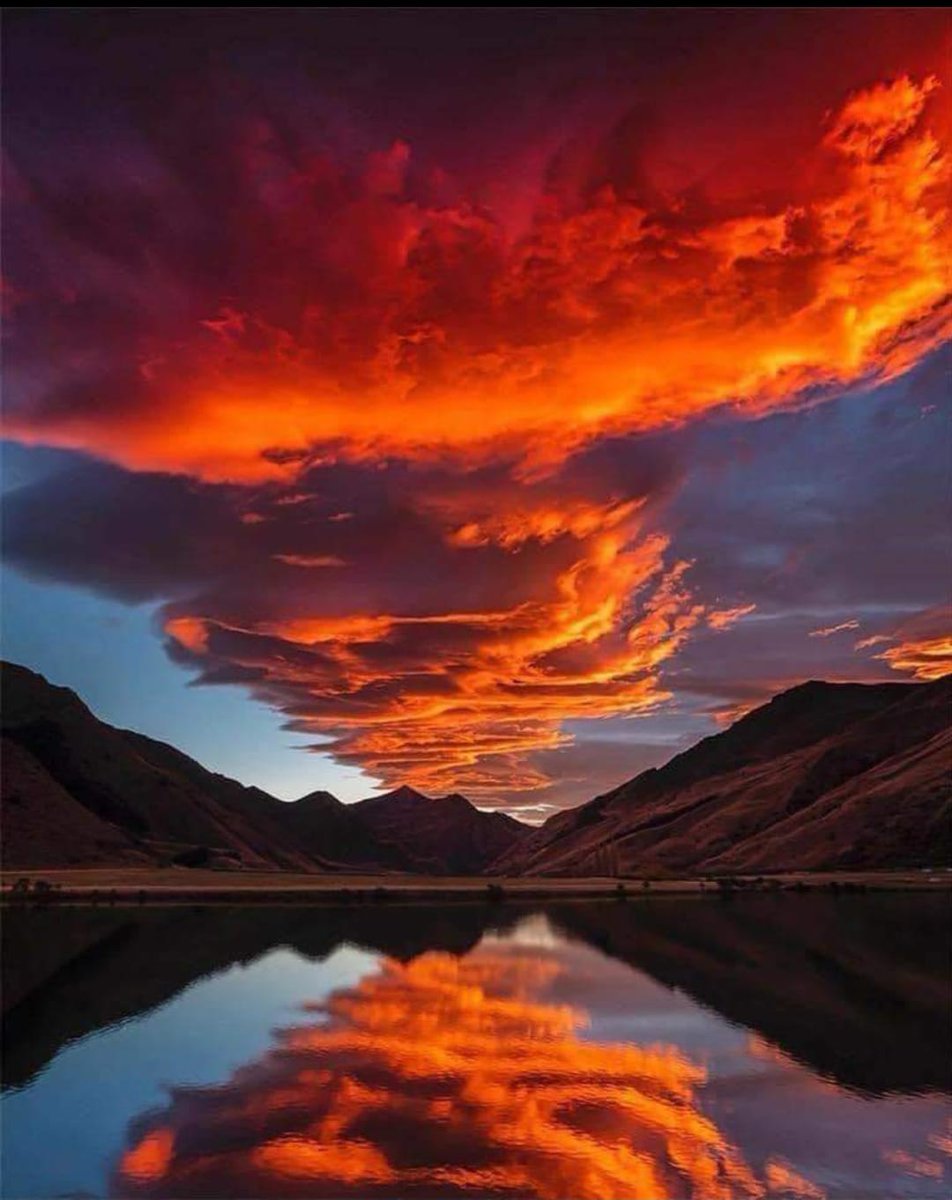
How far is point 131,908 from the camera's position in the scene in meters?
70.2

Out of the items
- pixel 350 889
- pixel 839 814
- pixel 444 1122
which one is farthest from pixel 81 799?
pixel 444 1122

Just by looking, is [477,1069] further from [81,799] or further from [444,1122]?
[81,799]

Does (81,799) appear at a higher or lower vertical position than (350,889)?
higher

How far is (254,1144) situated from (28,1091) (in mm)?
7863

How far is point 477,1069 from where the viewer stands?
27.4 meters

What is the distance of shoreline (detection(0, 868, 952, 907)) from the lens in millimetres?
75562

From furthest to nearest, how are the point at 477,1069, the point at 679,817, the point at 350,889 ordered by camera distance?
the point at 679,817 → the point at 350,889 → the point at 477,1069

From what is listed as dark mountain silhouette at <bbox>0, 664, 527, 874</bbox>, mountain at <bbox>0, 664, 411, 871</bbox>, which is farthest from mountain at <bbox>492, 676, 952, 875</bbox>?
dark mountain silhouette at <bbox>0, 664, 527, 874</bbox>

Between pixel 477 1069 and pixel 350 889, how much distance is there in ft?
189

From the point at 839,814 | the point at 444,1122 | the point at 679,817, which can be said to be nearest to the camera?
the point at 444,1122

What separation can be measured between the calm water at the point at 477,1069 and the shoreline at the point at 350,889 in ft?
74.2

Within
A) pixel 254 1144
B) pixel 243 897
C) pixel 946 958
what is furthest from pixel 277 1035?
pixel 243 897

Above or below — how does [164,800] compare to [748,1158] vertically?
above

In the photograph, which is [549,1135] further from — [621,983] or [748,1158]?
[621,983]
